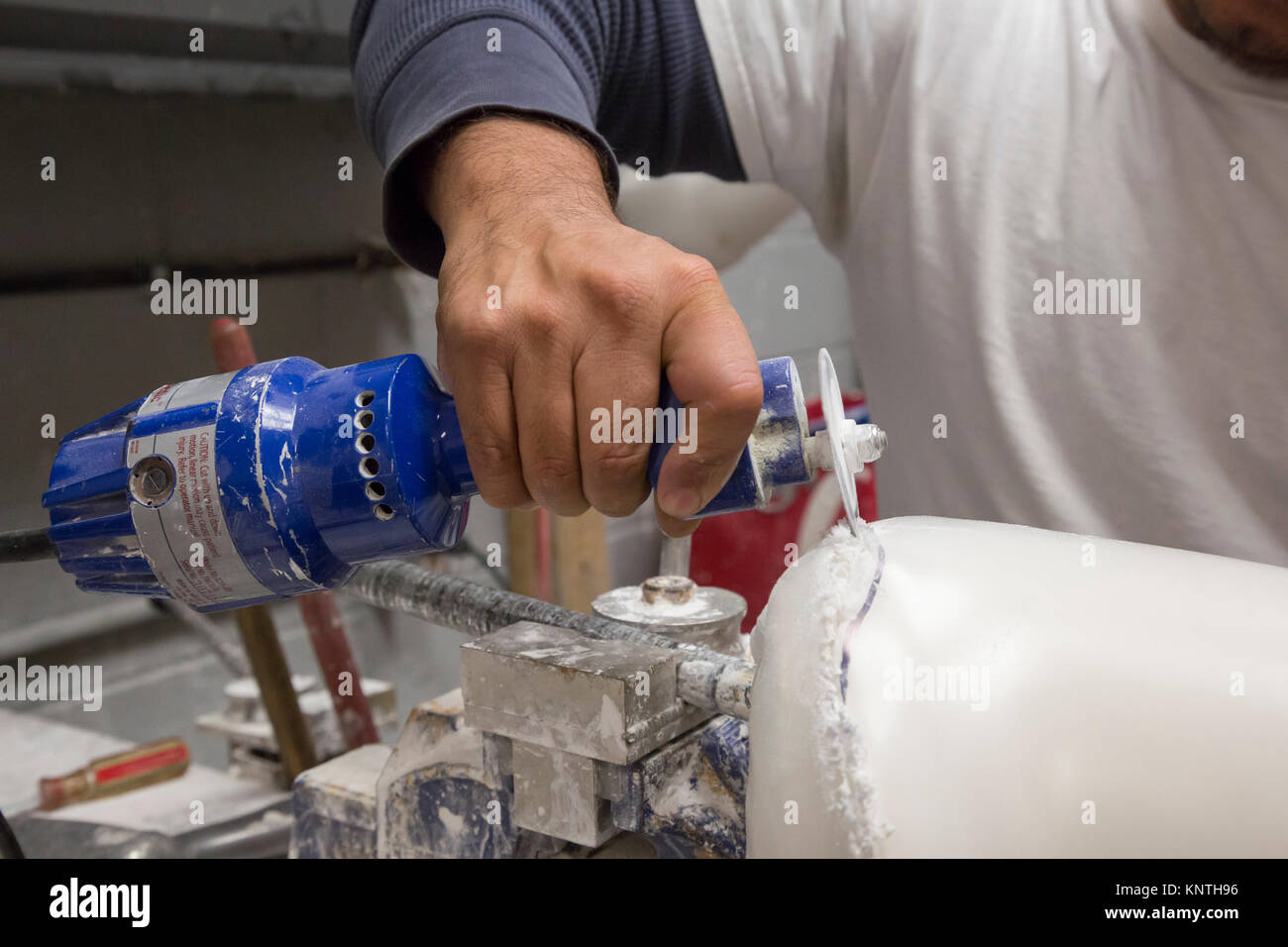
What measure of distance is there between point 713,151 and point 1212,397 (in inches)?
19.2

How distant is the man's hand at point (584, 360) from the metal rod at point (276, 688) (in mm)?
492

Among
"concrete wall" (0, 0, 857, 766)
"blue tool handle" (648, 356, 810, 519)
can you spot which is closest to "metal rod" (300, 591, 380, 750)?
"concrete wall" (0, 0, 857, 766)

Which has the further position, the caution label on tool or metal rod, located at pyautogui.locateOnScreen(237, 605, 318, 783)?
metal rod, located at pyautogui.locateOnScreen(237, 605, 318, 783)

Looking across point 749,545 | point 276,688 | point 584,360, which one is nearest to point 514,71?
point 584,360

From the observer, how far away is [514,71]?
597mm

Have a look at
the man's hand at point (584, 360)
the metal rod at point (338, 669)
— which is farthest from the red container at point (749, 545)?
the man's hand at point (584, 360)

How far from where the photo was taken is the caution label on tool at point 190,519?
452 millimetres

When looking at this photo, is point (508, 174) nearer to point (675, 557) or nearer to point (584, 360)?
point (584, 360)

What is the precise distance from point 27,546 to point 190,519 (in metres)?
0.16

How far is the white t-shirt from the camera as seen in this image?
71 cm

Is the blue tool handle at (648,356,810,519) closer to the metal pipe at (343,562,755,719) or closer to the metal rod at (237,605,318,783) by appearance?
the metal pipe at (343,562,755,719)

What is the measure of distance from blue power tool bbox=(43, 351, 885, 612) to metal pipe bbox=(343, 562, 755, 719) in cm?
9
